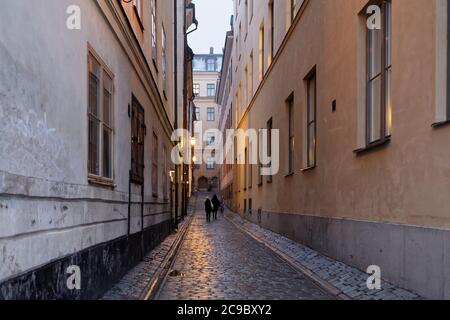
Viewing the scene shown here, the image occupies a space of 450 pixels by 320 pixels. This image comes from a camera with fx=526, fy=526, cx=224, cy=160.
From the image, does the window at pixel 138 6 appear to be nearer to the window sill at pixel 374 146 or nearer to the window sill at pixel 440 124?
the window sill at pixel 374 146

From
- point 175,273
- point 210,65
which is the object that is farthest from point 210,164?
point 175,273

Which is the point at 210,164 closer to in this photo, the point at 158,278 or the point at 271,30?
the point at 271,30

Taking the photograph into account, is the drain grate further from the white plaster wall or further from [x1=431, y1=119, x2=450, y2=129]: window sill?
[x1=431, y1=119, x2=450, y2=129]: window sill

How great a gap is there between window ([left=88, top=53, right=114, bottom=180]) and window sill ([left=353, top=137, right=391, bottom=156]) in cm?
379

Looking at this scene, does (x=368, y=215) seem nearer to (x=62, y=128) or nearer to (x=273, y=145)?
(x=62, y=128)

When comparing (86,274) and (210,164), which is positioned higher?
(210,164)

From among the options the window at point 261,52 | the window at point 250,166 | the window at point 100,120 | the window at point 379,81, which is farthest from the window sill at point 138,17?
the window at point 250,166

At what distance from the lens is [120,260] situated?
7.74 m

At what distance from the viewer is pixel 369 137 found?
8297 millimetres

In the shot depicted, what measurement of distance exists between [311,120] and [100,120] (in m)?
6.62

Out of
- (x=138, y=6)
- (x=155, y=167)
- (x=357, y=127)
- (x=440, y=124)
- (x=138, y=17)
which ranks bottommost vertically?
(x=155, y=167)

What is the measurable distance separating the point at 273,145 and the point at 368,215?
9.53 m

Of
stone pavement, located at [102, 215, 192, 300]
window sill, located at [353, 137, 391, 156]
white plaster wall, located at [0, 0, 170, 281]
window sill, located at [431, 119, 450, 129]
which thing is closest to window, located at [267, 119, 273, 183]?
stone pavement, located at [102, 215, 192, 300]

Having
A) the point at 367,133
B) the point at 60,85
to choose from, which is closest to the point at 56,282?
the point at 60,85
